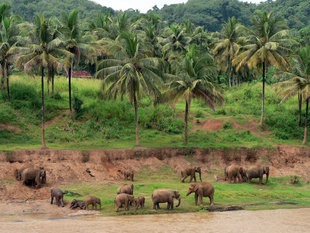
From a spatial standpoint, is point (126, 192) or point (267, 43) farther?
point (267, 43)

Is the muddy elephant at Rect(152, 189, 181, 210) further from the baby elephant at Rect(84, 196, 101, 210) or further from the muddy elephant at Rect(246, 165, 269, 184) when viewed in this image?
the muddy elephant at Rect(246, 165, 269, 184)

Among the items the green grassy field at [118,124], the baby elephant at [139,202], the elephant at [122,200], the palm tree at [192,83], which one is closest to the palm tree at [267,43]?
the green grassy field at [118,124]

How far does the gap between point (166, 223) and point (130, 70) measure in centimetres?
1329

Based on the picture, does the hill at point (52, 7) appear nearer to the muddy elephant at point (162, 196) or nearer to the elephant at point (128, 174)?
the elephant at point (128, 174)

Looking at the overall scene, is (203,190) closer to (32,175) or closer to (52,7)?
(32,175)

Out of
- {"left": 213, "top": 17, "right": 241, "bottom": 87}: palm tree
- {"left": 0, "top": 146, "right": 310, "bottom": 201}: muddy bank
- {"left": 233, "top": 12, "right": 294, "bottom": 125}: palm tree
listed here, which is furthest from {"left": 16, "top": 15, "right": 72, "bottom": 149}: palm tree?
{"left": 213, "top": 17, "right": 241, "bottom": 87}: palm tree

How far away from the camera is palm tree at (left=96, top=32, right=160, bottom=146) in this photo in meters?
31.0

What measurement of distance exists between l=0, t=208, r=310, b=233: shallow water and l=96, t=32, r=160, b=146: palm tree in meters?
11.9

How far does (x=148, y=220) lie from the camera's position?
67.0 ft

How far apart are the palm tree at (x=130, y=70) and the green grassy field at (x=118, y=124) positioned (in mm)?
3985

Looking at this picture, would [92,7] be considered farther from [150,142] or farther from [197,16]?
[150,142]

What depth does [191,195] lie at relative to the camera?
24906 millimetres

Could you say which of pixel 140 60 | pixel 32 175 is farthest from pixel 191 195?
pixel 140 60

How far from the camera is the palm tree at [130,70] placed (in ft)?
102
